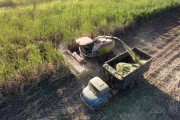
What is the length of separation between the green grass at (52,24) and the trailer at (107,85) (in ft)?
4.48

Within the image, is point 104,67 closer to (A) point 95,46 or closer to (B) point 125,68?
(B) point 125,68

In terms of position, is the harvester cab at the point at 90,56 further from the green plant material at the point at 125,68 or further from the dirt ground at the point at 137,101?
the green plant material at the point at 125,68

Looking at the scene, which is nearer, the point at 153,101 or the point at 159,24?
the point at 153,101

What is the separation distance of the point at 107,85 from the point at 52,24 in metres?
3.39

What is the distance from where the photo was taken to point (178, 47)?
20.1 feet

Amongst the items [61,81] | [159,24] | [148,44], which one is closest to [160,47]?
[148,44]

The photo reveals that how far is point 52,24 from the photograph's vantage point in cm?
636

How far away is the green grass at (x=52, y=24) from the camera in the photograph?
4930 mm

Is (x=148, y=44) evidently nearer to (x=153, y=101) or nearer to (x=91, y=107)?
(x=153, y=101)

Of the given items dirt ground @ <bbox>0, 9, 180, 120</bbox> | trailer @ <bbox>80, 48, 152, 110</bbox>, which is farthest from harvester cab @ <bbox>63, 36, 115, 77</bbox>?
trailer @ <bbox>80, 48, 152, 110</bbox>

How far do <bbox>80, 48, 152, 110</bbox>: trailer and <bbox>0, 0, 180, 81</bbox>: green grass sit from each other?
1.37 m

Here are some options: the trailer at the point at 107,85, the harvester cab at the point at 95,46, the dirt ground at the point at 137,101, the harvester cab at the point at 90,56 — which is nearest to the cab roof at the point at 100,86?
the trailer at the point at 107,85

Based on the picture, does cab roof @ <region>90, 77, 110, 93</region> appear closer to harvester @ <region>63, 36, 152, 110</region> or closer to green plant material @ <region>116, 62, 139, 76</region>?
harvester @ <region>63, 36, 152, 110</region>

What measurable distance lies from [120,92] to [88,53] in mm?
1267
